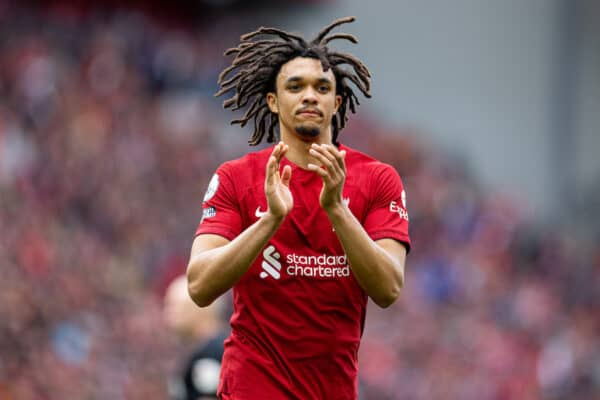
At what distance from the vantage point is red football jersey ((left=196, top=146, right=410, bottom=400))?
501 centimetres

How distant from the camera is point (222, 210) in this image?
200 inches

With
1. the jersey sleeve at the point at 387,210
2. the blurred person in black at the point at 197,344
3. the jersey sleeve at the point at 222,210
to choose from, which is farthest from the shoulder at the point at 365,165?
the blurred person in black at the point at 197,344

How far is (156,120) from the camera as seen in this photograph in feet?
55.1

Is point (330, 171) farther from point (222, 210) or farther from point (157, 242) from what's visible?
point (157, 242)

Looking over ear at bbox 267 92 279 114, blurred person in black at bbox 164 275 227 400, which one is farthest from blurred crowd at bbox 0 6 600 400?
ear at bbox 267 92 279 114

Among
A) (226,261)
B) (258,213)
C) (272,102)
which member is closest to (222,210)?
(258,213)

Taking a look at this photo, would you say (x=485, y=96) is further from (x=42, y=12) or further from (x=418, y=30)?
(x=42, y=12)

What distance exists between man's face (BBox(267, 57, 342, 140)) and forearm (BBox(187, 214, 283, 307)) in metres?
0.54

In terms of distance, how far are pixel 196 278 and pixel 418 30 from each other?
20825 millimetres

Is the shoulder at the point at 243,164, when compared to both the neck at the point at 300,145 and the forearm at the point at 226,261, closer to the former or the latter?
the neck at the point at 300,145

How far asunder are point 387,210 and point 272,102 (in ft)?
2.23

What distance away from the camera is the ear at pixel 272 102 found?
5.23 metres

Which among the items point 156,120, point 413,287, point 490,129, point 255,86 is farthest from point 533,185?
point 255,86

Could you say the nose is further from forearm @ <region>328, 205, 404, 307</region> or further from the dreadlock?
forearm @ <region>328, 205, 404, 307</region>
